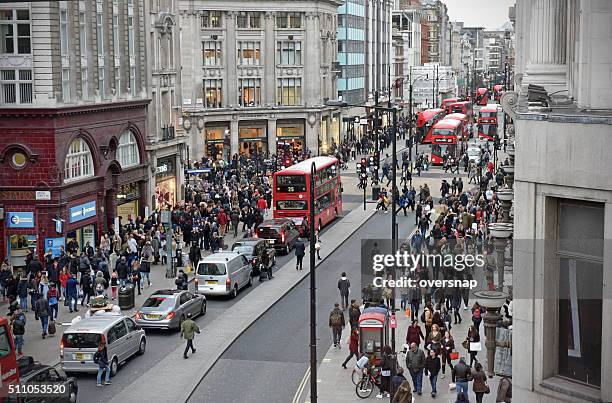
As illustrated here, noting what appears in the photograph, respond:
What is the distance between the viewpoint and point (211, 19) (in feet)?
286

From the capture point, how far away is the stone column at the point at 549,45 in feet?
48.1

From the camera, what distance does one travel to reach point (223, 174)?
7081 cm

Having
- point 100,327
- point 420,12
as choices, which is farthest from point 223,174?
point 420,12

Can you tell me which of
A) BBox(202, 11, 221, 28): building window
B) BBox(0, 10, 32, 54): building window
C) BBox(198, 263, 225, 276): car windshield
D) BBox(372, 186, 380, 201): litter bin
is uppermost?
BBox(202, 11, 221, 28): building window

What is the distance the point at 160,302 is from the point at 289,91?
6057 centimetres

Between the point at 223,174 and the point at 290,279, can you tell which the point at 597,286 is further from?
the point at 223,174

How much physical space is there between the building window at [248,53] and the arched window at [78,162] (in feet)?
142

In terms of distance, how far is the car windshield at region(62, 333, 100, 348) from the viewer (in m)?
27.2

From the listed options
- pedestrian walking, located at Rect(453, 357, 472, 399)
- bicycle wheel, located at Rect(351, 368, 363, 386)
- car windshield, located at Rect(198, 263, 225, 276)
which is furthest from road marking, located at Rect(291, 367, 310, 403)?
car windshield, located at Rect(198, 263, 225, 276)

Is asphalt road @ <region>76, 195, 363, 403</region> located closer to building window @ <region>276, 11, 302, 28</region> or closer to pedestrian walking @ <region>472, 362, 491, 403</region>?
pedestrian walking @ <region>472, 362, 491, 403</region>

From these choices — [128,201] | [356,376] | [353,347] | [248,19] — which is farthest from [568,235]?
[248,19]

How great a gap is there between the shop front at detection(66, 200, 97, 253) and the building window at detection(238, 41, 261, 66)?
4417cm

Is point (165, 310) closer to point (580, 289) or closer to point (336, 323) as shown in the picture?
point (336, 323)

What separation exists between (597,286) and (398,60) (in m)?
145
